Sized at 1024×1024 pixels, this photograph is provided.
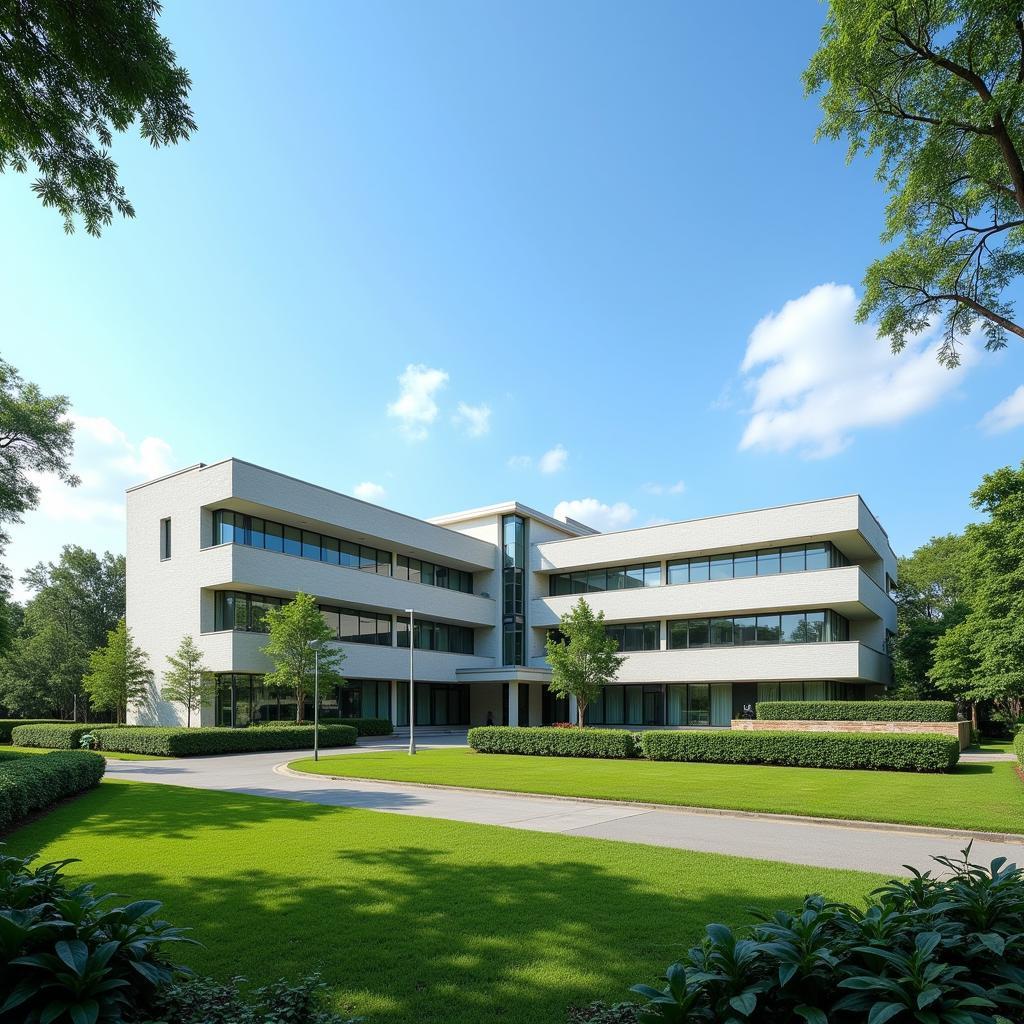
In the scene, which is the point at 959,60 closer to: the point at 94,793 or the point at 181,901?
the point at 181,901

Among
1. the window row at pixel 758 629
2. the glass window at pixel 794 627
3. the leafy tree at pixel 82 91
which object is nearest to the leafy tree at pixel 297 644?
the window row at pixel 758 629

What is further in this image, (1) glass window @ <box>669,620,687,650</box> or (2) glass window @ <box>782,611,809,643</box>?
(1) glass window @ <box>669,620,687,650</box>

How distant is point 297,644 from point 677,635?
68.7ft

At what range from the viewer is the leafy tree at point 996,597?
2969 centimetres

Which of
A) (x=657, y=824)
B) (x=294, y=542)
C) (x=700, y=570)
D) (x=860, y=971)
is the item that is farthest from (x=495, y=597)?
(x=860, y=971)

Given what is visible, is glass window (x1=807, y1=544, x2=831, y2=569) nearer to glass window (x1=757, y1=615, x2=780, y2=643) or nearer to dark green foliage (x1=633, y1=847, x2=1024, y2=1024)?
glass window (x1=757, y1=615, x2=780, y2=643)

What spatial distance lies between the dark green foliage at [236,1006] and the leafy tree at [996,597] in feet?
106

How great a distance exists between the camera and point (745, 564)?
4012cm

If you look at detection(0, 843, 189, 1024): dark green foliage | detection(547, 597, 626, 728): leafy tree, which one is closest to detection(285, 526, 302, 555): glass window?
detection(547, 597, 626, 728): leafy tree

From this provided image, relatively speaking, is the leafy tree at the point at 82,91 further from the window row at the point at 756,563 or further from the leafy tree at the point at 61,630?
the leafy tree at the point at 61,630

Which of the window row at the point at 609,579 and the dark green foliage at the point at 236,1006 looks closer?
the dark green foliage at the point at 236,1006

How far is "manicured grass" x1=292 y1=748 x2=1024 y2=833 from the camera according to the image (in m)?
13.4

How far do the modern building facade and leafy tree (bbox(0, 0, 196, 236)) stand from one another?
26312 millimetres

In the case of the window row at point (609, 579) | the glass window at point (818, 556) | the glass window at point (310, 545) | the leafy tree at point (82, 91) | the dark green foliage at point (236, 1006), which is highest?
the leafy tree at point (82, 91)
